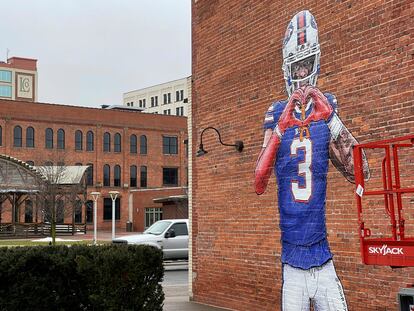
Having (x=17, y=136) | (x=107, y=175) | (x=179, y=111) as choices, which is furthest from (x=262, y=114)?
(x=179, y=111)

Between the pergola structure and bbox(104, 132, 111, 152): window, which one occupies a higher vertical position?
bbox(104, 132, 111, 152): window

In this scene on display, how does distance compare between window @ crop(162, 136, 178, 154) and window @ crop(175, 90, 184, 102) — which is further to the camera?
window @ crop(175, 90, 184, 102)

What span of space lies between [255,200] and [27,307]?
4.16 meters

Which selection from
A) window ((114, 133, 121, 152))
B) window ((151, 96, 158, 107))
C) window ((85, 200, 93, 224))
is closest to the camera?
window ((85, 200, 93, 224))

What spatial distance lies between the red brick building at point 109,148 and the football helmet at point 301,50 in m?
45.3

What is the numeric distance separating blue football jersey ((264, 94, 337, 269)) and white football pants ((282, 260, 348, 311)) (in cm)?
13

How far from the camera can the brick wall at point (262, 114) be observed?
7798 mm

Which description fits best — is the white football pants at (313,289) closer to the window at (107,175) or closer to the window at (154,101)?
the window at (107,175)

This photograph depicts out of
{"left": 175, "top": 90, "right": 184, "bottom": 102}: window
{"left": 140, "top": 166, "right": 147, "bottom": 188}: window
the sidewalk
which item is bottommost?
the sidewalk

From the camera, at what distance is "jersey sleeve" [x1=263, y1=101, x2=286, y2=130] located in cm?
999

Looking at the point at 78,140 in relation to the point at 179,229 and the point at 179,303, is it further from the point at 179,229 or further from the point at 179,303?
the point at 179,303

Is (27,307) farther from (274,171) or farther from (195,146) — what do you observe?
(195,146)

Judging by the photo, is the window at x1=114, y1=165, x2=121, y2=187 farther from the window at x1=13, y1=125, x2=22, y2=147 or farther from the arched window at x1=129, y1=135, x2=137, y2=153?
the window at x1=13, y1=125, x2=22, y2=147

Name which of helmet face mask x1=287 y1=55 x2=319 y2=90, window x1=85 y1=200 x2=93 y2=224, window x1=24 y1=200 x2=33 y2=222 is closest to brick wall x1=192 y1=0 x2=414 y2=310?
helmet face mask x1=287 y1=55 x2=319 y2=90
